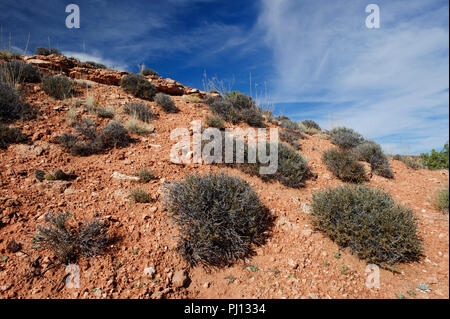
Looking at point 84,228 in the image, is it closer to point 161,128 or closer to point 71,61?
point 161,128

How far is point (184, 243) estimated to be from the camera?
9.27 feet

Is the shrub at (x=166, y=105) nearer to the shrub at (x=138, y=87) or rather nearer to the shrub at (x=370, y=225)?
the shrub at (x=138, y=87)

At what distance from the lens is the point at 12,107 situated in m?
5.16

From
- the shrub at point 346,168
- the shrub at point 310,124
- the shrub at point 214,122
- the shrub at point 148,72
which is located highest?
the shrub at point 148,72

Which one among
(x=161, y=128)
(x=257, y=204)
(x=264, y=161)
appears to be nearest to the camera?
(x=257, y=204)

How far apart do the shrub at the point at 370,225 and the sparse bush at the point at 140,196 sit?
2.92 metres

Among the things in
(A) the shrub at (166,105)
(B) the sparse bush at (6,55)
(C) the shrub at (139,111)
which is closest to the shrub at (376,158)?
(A) the shrub at (166,105)

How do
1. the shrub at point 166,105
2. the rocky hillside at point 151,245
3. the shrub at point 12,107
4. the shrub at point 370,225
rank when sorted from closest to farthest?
the rocky hillside at point 151,245
the shrub at point 370,225
the shrub at point 12,107
the shrub at point 166,105

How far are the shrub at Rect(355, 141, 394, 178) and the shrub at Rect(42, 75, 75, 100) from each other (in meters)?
9.87

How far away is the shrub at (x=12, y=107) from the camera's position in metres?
5.02

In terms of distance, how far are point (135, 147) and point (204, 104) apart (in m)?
4.81

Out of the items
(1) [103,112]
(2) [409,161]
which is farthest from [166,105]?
(2) [409,161]

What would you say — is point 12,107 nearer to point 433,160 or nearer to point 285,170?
point 285,170
